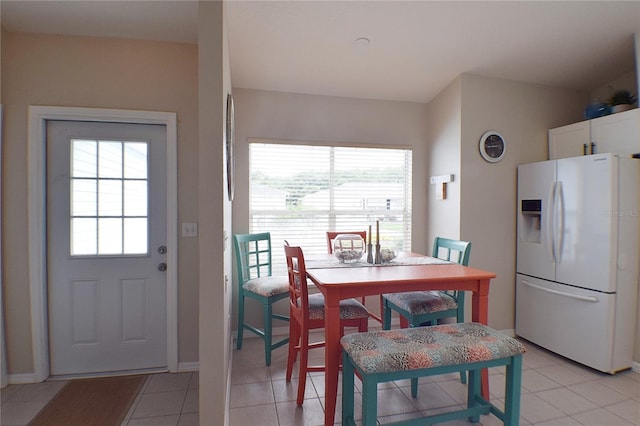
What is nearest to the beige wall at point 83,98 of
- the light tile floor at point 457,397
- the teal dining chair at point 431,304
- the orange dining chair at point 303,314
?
the light tile floor at point 457,397

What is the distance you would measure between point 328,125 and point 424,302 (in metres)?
2.04

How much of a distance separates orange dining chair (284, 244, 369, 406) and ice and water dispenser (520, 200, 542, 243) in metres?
1.95

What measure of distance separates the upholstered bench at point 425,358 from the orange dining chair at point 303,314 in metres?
0.43

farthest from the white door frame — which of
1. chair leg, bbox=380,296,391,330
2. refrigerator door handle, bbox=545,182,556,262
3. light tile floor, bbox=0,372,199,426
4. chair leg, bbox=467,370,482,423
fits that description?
refrigerator door handle, bbox=545,182,556,262

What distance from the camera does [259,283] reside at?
111 inches

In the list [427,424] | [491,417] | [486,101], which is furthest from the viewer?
[486,101]

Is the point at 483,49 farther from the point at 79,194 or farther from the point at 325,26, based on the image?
the point at 79,194

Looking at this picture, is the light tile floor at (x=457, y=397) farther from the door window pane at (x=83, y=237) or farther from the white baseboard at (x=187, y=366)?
the door window pane at (x=83, y=237)

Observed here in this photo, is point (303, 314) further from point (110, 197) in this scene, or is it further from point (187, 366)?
point (110, 197)

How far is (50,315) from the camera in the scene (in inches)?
92.1

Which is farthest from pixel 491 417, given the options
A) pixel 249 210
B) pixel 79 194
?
pixel 79 194

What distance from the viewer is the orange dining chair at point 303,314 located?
202cm

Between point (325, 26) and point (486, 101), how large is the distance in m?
1.76

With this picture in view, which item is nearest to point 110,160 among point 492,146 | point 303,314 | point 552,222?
point 303,314
